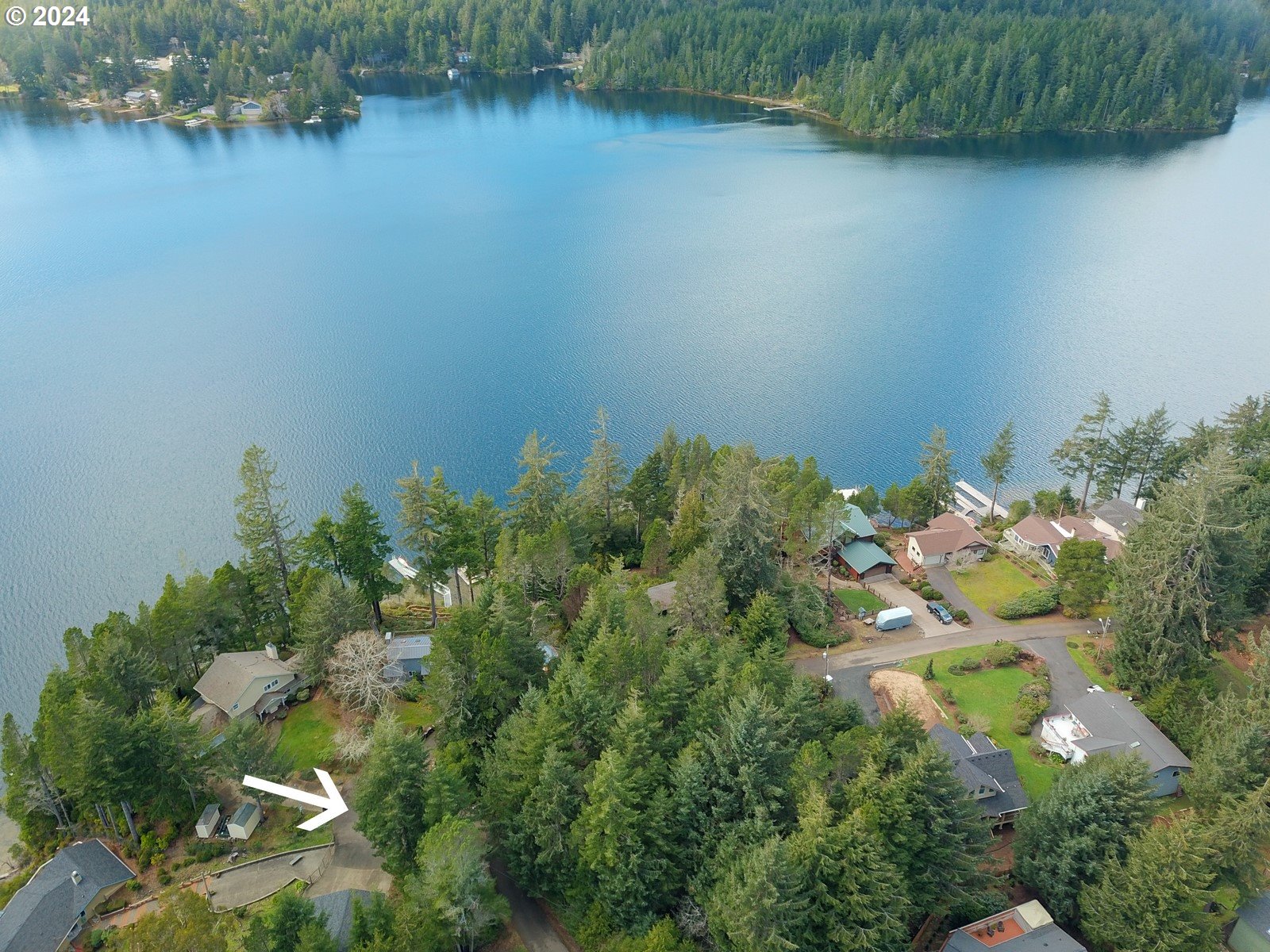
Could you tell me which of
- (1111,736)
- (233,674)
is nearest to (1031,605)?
(1111,736)

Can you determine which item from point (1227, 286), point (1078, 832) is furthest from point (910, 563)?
point (1227, 286)

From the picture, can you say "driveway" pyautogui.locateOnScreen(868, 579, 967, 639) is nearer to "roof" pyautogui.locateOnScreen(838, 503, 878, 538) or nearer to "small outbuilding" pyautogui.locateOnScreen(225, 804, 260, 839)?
"roof" pyautogui.locateOnScreen(838, 503, 878, 538)

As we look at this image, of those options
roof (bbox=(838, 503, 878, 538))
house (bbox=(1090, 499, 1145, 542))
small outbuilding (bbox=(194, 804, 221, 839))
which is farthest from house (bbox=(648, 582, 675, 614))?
house (bbox=(1090, 499, 1145, 542))

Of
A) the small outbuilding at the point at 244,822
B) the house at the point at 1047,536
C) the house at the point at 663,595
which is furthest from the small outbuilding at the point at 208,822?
the house at the point at 1047,536

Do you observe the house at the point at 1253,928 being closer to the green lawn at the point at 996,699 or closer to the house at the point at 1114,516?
the green lawn at the point at 996,699

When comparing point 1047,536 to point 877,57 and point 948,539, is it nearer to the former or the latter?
point 948,539

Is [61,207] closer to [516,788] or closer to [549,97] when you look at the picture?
[549,97]
